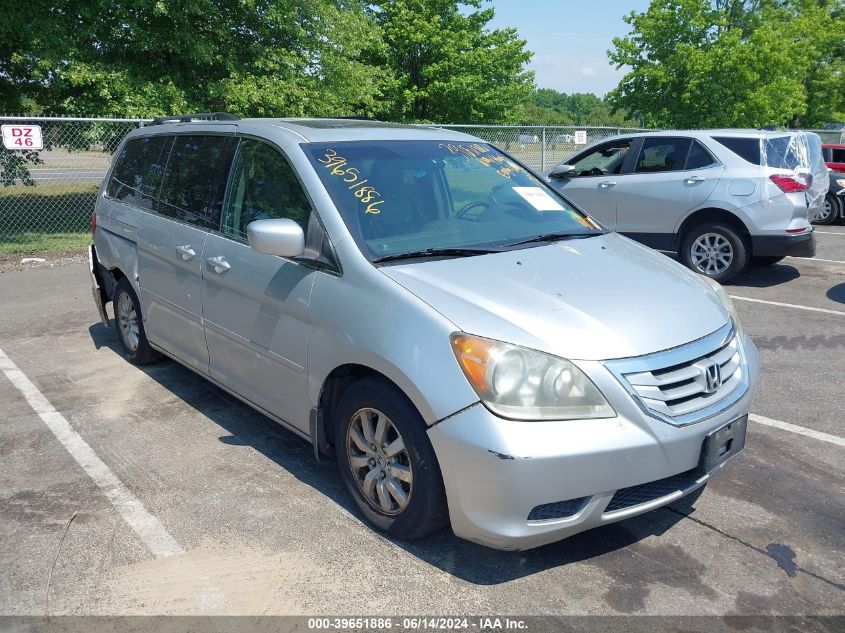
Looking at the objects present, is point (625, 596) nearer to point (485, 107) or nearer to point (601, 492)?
point (601, 492)

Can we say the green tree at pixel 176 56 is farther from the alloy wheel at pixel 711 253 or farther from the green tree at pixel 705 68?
the green tree at pixel 705 68

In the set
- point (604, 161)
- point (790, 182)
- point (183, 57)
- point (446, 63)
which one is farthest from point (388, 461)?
point (446, 63)

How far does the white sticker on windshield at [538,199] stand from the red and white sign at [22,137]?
9201 millimetres

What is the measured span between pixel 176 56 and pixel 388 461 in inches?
525

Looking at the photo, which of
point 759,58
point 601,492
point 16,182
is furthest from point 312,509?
point 759,58

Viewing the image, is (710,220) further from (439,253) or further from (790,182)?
(439,253)

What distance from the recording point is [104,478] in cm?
408

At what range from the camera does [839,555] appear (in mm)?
3295

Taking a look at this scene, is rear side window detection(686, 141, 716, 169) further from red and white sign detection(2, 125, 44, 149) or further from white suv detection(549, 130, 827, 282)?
red and white sign detection(2, 125, 44, 149)

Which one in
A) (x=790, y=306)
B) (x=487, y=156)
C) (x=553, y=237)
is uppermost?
(x=487, y=156)

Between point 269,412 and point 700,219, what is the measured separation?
6.77 m

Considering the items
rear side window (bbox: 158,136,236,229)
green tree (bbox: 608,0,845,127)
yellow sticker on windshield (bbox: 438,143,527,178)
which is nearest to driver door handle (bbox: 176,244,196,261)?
rear side window (bbox: 158,136,236,229)

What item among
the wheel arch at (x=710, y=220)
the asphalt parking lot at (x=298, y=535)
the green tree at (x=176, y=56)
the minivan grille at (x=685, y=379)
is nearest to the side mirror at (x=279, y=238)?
the asphalt parking lot at (x=298, y=535)

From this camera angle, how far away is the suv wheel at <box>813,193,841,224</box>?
47.4 ft
